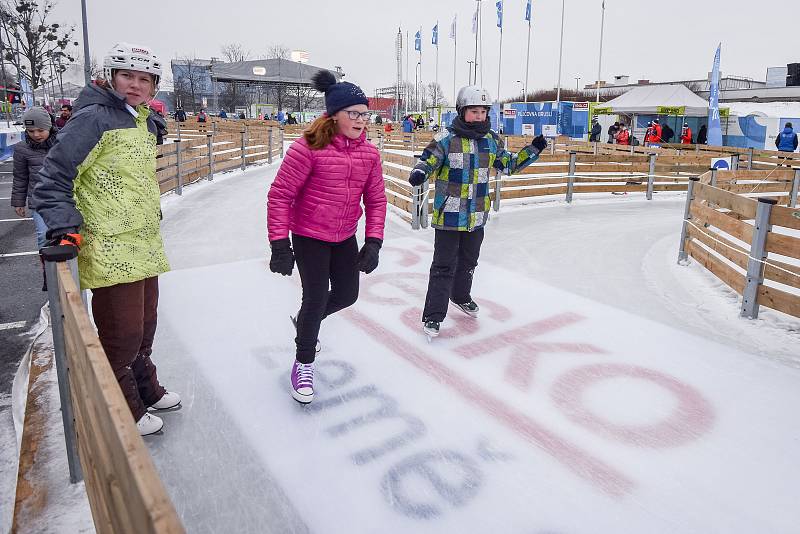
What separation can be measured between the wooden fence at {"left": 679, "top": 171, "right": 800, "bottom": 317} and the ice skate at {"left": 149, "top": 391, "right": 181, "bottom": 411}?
14.6 feet

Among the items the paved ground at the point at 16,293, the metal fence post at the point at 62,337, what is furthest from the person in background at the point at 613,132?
the metal fence post at the point at 62,337

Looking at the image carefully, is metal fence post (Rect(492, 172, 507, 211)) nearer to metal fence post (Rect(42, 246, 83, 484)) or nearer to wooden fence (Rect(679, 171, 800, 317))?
wooden fence (Rect(679, 171, 800, 317))

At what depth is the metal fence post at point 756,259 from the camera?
4.64 m

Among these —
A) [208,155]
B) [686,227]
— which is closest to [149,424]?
[686,227]

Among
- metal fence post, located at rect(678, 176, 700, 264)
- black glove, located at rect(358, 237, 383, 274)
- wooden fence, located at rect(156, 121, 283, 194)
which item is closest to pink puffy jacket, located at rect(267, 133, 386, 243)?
black glove, located at rect(358, 237, 383, 274)

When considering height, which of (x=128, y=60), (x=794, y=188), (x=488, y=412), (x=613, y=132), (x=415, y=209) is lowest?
(x=488, y=412)

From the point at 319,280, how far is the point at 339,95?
3.14ft

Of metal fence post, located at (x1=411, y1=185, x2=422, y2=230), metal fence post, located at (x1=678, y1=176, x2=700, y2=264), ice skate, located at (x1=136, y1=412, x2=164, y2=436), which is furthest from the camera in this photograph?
metal fence post, located at (x1=411, y1=185, x2=422, y2=230)

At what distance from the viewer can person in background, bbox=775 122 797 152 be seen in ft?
57.0

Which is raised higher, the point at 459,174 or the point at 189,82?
the point at 189,82

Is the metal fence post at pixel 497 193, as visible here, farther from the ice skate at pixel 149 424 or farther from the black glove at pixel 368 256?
the ice skate at pixel 149 424

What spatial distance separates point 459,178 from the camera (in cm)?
400

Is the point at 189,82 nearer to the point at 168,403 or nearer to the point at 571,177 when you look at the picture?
the point at 571,177

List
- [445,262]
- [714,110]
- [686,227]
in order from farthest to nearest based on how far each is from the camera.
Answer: [714,110], [686,227], [445,262]
